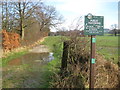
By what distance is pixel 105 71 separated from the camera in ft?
14.2

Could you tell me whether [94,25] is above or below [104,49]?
above

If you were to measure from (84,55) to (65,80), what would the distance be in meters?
1.09

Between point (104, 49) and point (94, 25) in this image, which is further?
point (104, 49)

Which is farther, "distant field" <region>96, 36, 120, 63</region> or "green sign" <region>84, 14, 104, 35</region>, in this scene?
"distant field" <region>96, 36, 120, 63</region>

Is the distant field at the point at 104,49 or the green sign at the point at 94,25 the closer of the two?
the green sign at the point at 94,25

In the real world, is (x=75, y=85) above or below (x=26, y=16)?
below

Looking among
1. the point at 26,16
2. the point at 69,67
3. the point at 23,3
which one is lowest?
the point at 69,67

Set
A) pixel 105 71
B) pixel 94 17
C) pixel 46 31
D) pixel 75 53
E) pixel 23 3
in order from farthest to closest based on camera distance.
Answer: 1. pixel 46 31
2. pixel 23 3
3. pixel 75 53
4. pixel 105 71
5. pixel 94 17

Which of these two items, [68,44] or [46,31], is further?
[46,31]

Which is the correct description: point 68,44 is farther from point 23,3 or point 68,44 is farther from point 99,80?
point 23,3

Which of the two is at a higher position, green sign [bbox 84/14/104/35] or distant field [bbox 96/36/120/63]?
green sign [bbox 84/14/104/35]

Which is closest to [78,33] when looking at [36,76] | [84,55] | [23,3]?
[84,55]

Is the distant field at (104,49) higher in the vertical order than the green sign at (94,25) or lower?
lower

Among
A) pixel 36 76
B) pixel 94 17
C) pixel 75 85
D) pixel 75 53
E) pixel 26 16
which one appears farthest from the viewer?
pixel 26 16
